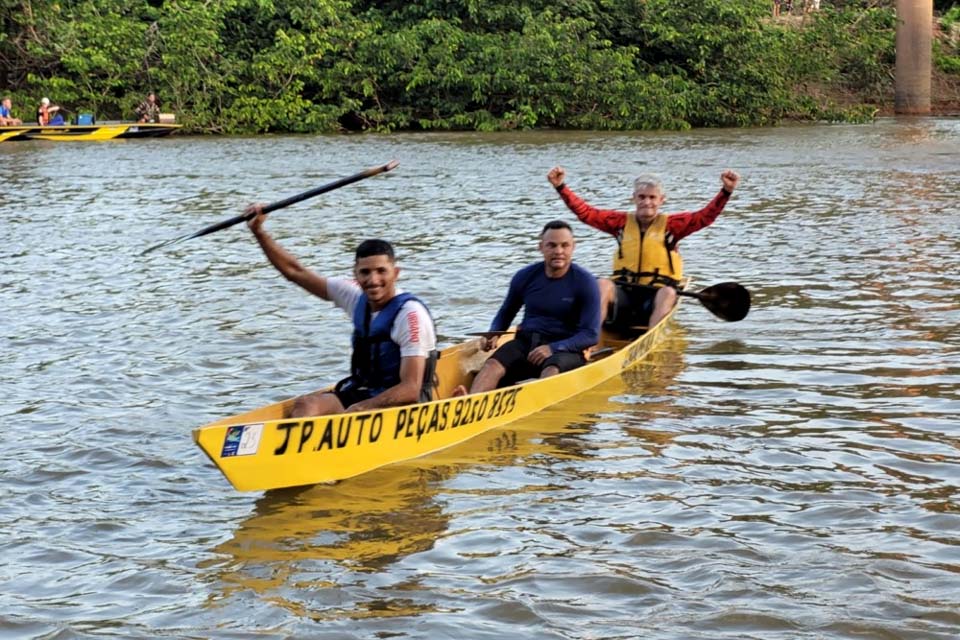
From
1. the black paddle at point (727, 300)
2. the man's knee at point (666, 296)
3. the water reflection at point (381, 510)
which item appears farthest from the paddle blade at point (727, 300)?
the water reflection at point (381, 510)

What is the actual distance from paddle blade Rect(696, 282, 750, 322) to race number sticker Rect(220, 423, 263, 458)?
5920 millimetres

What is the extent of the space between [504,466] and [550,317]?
1.81 metres

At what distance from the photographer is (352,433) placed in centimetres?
769


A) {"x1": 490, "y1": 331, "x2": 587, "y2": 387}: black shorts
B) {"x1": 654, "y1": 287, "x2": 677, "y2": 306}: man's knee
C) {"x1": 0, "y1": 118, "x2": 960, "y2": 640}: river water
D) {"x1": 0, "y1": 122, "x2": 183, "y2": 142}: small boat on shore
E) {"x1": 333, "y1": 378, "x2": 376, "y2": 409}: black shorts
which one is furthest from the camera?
{"x1": 0, "y1": 122, "x2": 183, "y2": 142}: small boat on shore

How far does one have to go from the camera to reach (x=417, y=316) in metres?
7.96

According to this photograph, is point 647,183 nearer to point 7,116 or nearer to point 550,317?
point 550,317

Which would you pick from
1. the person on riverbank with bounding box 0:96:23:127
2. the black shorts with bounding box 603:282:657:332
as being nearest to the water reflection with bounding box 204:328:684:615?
the black shorts with bounding box 603:282:657:332

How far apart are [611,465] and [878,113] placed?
34.9 m

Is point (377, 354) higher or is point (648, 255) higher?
point (648, 255)

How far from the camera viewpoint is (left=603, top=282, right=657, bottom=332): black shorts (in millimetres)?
11883

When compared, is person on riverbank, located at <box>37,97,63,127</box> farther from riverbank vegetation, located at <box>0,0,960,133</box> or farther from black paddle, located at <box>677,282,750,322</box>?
black paddle, located at <box>677,282,750,322</box>

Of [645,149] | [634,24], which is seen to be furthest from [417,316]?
[634,24]

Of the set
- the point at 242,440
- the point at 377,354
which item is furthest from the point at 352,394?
the point at 242,440

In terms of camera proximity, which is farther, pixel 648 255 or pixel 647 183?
pixel 648 255
